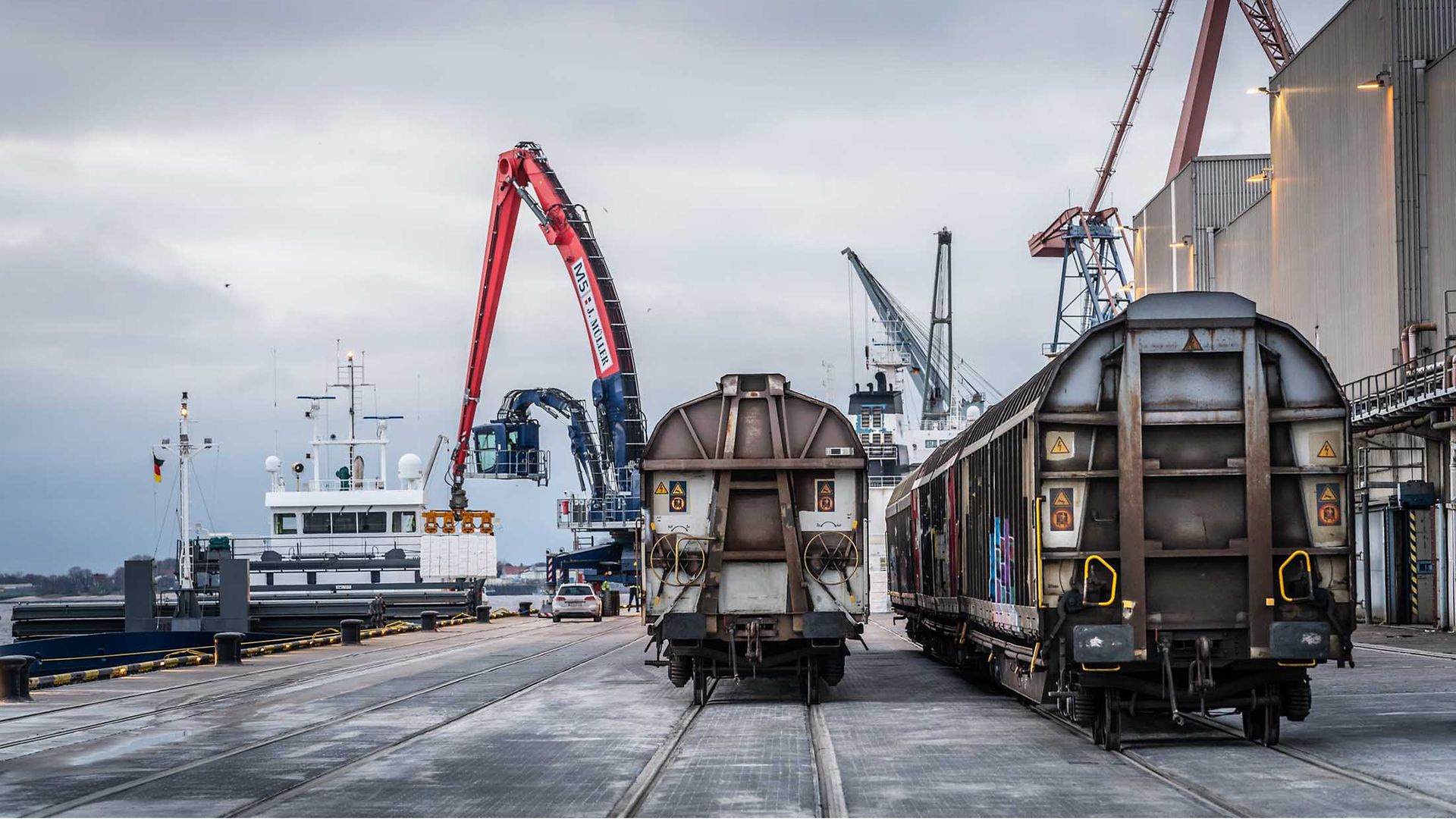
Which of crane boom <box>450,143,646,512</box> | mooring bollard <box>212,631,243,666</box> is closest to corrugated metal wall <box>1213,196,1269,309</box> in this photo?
crane boom <box>450,143,646,512</box>

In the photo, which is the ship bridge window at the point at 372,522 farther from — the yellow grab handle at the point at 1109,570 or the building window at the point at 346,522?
the yellow grab handle at the point at 1109,570

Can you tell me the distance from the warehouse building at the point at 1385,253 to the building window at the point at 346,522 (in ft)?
118

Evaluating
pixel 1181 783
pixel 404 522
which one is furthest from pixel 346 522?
pixel 1181 783

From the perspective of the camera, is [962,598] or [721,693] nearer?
[962,598]

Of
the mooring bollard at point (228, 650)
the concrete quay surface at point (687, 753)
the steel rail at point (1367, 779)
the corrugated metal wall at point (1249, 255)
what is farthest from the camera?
the corrugated metal wall at point (1249, 255)

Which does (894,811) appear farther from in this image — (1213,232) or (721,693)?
(1213,232)

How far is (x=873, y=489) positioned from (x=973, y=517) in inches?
1722

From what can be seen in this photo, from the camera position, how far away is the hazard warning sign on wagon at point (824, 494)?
18.5 meters

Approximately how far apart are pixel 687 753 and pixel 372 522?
49.0 m

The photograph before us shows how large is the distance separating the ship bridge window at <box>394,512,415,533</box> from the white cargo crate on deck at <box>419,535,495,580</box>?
16.3ft

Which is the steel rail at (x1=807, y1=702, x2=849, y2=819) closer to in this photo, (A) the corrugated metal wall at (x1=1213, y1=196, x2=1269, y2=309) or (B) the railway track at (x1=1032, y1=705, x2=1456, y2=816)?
(B) the railway track at (x1=1032, y1=705, x2=1456, y2=816)

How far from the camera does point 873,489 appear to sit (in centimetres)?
6169

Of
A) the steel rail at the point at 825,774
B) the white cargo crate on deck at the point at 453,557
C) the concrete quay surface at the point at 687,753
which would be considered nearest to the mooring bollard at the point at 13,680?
the concrete quay surface at the point at 687,753

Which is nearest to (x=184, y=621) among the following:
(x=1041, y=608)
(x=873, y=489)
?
(x=873, y=489)
